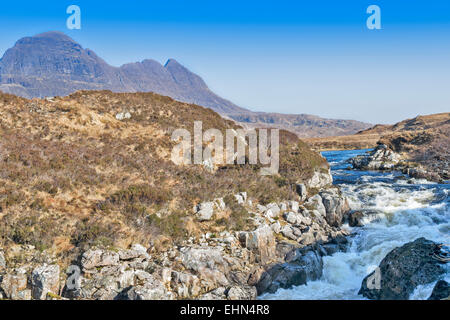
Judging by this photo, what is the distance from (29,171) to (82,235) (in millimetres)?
5819

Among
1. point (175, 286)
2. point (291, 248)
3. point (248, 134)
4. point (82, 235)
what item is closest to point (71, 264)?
point (82, 235)

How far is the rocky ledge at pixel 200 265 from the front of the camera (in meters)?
11.0

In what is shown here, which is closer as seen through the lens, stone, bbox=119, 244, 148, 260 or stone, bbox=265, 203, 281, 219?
stone, bbox=119, 244, 148, 260

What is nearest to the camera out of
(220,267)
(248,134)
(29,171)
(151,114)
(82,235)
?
(82,235)

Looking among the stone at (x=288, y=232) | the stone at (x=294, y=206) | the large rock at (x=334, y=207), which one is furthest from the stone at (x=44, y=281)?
the large rock at (x=334, y=207)

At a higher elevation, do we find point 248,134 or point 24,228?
point 248,134

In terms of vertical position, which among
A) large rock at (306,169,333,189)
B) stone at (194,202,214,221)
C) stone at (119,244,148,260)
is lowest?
stone at (119,244,148,260)

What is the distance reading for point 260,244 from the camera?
51.1ft

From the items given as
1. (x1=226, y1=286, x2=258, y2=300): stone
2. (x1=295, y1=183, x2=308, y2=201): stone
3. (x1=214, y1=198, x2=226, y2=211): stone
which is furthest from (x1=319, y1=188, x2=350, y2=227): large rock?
(x1=226, y1=286, x2=258, y2=300): stone

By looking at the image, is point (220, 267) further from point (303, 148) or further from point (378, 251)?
point (303, 148)

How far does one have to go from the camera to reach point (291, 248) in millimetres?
16156

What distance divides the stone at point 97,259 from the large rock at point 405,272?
38.6ft

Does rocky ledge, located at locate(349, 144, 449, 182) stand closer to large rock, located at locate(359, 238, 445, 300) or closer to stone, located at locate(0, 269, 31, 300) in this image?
large rock, located at locate(359, 238, 445, 300)

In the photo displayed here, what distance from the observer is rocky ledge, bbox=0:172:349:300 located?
36.0 ft
